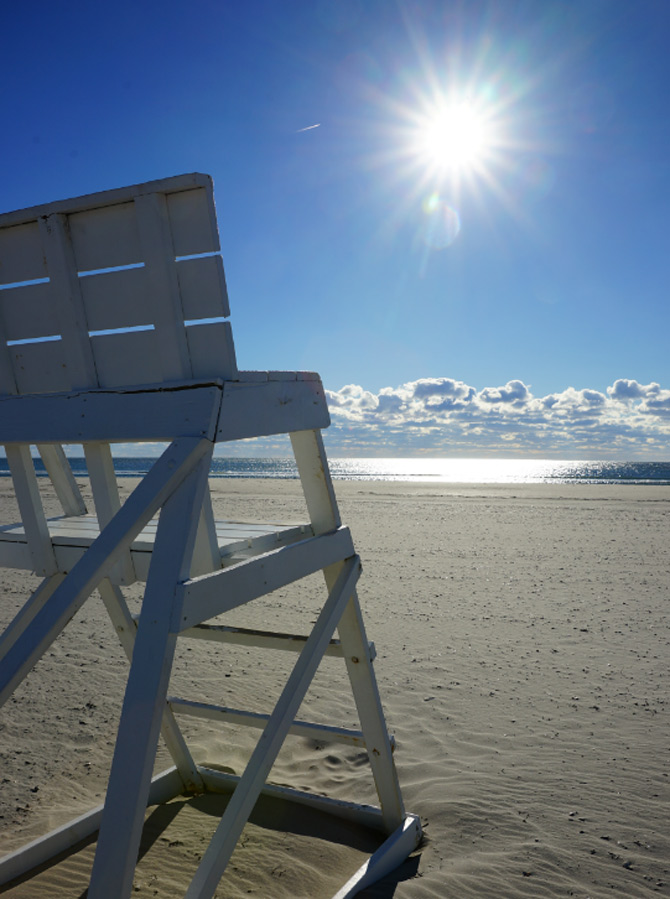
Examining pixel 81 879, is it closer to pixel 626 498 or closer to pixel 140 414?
pixel 140 414

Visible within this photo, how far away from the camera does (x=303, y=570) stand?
2312 millimetres

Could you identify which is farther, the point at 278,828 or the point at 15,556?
the point at 278,828

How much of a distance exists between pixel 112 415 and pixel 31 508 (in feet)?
2.34

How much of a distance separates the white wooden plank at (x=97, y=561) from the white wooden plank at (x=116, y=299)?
48 cm

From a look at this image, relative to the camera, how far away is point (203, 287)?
1.75m

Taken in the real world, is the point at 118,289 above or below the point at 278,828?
above

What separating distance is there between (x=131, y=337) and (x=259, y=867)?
8.93 feet

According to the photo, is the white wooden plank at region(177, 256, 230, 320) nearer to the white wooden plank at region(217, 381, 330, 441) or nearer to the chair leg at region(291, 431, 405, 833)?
the white wooden plank at region(217, 381, 330, 441)

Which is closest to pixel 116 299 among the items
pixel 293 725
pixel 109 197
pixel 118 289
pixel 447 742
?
pixel 118 289

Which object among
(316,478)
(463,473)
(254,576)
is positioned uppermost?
(316,478)

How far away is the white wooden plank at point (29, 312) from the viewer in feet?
6.53

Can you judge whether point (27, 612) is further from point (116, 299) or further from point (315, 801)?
point (315, 801)

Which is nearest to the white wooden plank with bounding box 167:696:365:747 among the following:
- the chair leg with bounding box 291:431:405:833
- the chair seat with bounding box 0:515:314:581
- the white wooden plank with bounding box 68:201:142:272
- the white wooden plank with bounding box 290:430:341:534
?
the chair leg with bounding box 291:431:405:833

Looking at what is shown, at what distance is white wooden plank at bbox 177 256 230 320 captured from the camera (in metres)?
1.72
